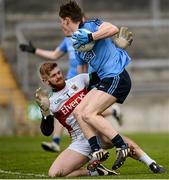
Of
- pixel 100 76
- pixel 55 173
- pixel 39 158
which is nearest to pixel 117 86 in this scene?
pixel 100 76

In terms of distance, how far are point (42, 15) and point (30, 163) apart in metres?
15.8

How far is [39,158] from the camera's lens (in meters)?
14.2

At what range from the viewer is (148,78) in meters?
24.4

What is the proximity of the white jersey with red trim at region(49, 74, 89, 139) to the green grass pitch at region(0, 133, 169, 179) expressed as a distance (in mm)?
708

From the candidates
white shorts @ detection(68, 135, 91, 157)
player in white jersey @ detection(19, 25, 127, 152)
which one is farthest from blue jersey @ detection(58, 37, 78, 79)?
white shorts @ detection(68, 135, 91, 157)

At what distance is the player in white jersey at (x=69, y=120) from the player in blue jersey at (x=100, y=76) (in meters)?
0.31

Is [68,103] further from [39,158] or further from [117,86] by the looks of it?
[39,158]

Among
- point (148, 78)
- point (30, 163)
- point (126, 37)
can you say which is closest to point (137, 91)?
point (148, 78)

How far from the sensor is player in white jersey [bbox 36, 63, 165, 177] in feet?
36.2

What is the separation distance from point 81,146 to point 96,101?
0.73m

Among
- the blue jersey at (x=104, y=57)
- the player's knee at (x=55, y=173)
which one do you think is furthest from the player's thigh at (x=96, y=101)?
the player's knee at (x=55, y=173)

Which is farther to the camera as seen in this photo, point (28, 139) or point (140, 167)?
point (28, 139)

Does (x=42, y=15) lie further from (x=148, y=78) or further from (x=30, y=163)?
(x=30, y=163)

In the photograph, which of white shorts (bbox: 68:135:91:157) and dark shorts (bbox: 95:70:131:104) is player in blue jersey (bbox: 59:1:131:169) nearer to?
dark shorts (bbox: 95:70:131:104)
